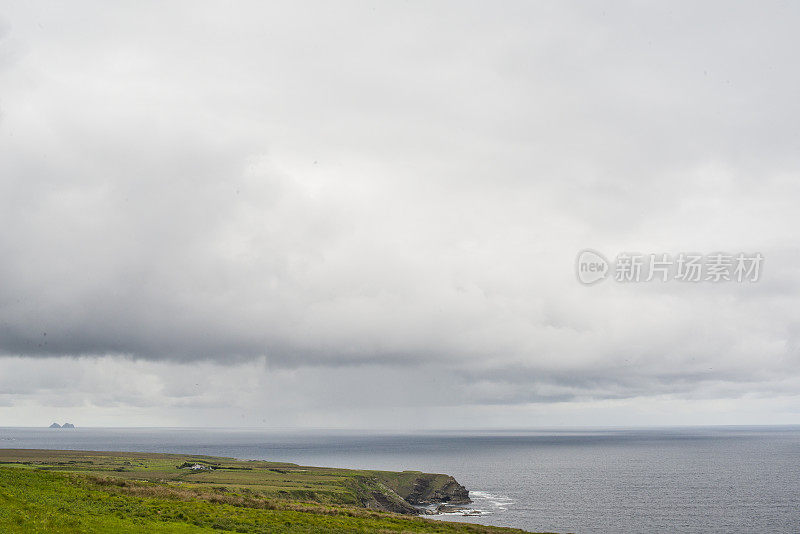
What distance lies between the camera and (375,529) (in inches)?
2392

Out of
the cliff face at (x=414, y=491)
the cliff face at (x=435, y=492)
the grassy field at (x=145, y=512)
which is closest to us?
the grassy field at (x=145, y=512)

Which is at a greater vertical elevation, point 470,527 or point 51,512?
point 51,512

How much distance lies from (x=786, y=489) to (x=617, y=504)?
2553 inches

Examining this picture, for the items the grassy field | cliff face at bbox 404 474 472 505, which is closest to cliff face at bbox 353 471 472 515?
cliff face at bbox 404 474 472 505

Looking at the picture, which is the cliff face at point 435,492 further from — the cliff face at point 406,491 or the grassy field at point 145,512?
the grassy field at point 145,512

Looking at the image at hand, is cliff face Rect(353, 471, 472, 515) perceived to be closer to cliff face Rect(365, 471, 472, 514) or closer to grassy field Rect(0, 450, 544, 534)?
cliff face Rect(365, 471, 472, 514)

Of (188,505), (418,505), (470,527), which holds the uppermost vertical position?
(188,505)

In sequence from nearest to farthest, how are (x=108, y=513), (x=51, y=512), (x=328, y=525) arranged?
1. (x=51, y=512)
2. (x=108, y=513)
3. (x=328, y=525)

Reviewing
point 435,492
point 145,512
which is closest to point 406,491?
point 435,492

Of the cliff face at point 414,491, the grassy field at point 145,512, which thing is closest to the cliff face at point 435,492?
the cliff face at point 414,491

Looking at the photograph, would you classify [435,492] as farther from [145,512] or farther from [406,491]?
[145,512]

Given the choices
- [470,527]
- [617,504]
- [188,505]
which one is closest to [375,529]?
[470,527]

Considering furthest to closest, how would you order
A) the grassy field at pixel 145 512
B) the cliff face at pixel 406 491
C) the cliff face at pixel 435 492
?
the cliff face at pixel 435 492, the cliff face at pixel 406 491, the grassy field at pixel 145 512

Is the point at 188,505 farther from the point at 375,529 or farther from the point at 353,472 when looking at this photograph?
the point at 353,472
